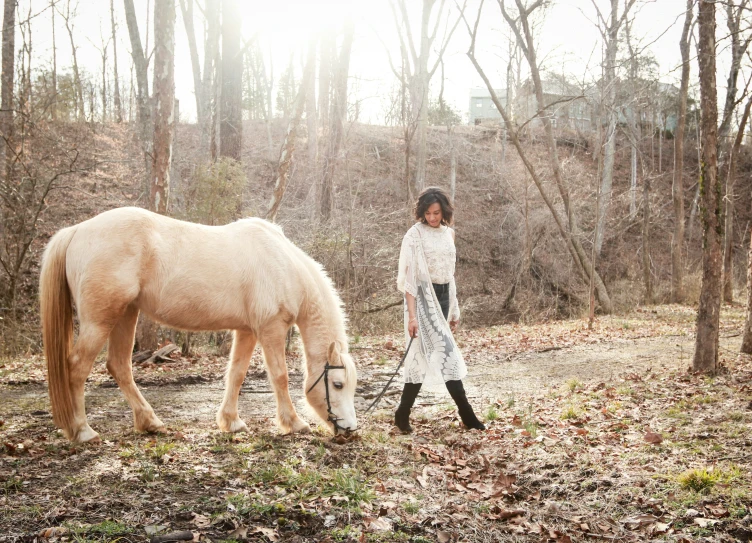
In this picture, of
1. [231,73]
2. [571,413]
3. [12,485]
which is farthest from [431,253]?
[231,73]

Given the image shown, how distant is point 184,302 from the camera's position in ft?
16.8

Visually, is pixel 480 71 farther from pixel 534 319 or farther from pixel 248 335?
pixel 248 335

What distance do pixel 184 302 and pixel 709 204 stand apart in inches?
243

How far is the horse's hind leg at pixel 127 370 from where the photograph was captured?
5.07m

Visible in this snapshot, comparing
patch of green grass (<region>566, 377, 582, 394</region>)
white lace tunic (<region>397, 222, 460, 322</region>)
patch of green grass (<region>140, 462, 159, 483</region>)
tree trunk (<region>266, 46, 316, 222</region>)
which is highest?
tree trunk (<region>266, 46, 316, 222</region>)

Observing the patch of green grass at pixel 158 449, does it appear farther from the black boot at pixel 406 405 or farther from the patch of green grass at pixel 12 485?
the black boot at pixel 406 405

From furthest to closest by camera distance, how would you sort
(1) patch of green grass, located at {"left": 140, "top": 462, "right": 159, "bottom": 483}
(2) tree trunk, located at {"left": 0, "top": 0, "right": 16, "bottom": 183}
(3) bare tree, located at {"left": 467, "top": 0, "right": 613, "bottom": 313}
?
(3) bare tree, located at {"left": 467, "top": 0, "right": 613, "bottom": 313} < (2) tree trunk, located at {"left": 0, "top": 0, "right": 16, "bottom": 183} < (1) patch of green grass, located at {"left": 140, "top": 462, "right": 159, "bottom": 483}

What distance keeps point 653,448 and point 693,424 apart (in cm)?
88

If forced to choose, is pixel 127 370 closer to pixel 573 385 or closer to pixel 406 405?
pixel 406 405

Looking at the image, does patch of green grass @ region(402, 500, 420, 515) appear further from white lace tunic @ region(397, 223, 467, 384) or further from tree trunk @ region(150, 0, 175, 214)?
tree trunk @ region(150, 0, 175, 214)

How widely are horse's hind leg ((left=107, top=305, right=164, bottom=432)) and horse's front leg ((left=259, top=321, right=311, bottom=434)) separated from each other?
1.04m

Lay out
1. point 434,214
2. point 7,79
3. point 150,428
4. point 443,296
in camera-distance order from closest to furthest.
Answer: point 150,428 → point 434,214 → point 443,296 → point 7,79

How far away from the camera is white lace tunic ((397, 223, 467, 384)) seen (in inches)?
214

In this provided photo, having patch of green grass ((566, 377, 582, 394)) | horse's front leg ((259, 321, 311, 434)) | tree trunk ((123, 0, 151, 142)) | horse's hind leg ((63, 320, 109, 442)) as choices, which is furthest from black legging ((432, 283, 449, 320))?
tree trunk ((123, 0, 151, 142))
